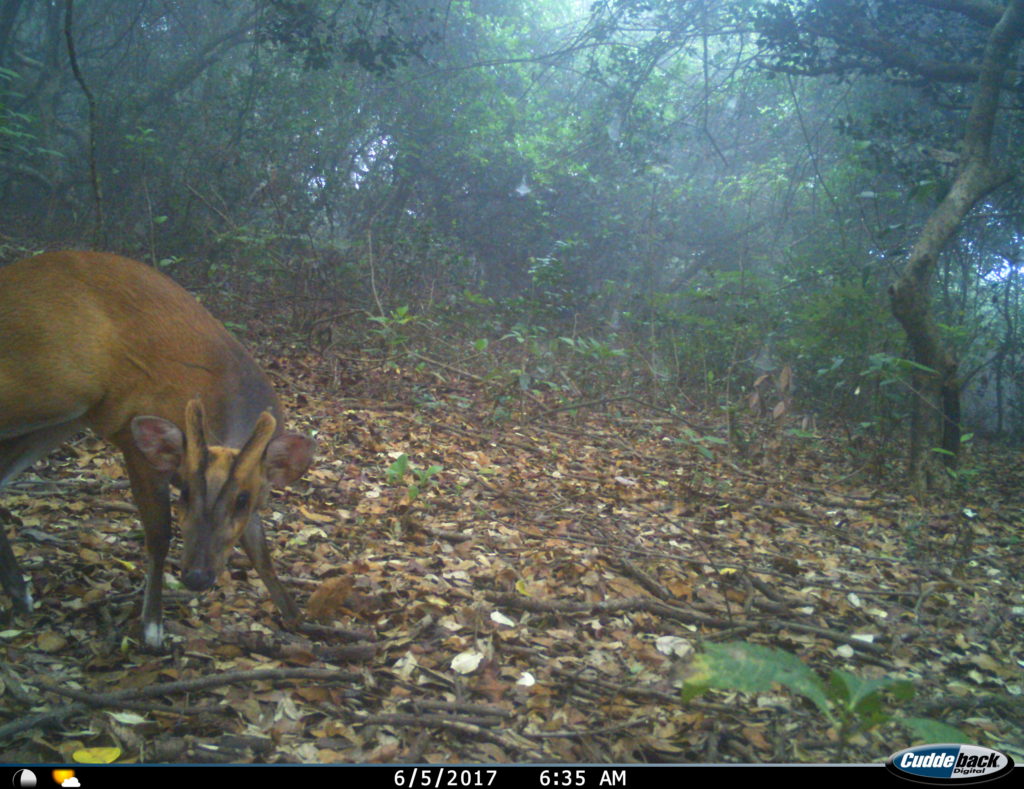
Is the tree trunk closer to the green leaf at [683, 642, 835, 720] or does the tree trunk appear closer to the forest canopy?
the forest canopy

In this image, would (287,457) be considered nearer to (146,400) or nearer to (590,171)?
(146,400)

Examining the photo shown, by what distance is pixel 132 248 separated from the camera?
8.60 metres

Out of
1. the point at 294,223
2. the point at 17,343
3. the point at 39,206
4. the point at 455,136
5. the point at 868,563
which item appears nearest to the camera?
the point at 17,343

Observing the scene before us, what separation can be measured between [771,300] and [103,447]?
8.64 metres

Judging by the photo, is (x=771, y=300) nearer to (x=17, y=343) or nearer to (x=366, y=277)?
(x=366, y=277)

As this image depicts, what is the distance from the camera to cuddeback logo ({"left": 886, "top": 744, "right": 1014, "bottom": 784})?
180 cm

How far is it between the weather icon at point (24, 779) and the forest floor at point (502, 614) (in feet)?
0.73

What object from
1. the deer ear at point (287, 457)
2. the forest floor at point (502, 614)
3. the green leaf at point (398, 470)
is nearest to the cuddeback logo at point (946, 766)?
the forest floor at point (502, 614)

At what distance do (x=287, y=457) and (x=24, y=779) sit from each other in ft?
4.04

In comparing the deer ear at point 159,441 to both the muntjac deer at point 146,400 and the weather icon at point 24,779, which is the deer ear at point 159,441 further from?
the weather icon at point 24,779

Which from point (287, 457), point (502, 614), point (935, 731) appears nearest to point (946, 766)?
point (935, 731)

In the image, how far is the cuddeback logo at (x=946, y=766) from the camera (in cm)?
180

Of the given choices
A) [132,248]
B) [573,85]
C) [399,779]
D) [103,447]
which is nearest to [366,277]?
[132,248]

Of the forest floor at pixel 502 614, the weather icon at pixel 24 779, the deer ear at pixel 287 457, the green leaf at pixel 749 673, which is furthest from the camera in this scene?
the deer ear at pixel 287 457
